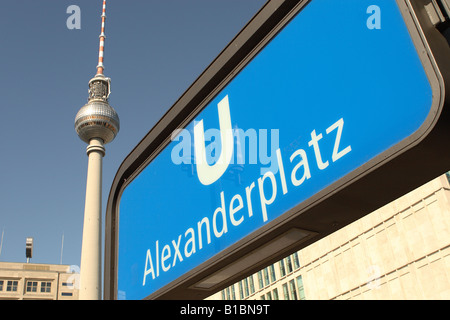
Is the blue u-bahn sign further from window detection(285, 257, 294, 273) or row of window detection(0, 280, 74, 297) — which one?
row of window detection(0, 280, 74, 297)

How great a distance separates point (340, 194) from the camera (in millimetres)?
1454

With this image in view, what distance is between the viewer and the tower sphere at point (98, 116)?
55188 mm

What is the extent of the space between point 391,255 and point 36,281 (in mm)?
63912

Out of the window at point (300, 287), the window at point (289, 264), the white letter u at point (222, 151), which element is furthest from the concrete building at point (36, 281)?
the white letter u at point (222, 151)

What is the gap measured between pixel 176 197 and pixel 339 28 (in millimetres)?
1223

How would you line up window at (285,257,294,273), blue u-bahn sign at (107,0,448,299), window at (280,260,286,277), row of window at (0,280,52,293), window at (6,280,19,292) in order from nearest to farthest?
blue u-bahn sign at (107,0,448,299), window at (285,257,294,273), window at (280,260,286,277), row of window at (0,280,52,293), window at (6,280,19,292)

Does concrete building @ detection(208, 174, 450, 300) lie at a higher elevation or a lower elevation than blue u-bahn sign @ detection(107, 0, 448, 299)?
higher

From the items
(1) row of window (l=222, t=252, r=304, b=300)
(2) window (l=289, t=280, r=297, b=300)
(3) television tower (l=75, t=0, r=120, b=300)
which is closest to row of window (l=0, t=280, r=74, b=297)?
(3) television tower (l=75, t=0, r=120, b=300)

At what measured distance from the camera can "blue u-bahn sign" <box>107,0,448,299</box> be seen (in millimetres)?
1304

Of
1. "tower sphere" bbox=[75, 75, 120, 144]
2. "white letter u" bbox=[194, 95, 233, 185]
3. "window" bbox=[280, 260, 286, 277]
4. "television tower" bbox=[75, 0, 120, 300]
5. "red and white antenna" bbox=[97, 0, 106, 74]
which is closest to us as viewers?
"white letter u" bbox=[194, 95, 233, 185]

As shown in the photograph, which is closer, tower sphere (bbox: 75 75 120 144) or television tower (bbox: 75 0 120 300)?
television tower (bbox: 75 0 120 300)

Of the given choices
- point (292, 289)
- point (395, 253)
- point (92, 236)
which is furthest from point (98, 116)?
point (395, 253)

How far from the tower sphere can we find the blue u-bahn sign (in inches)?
2135

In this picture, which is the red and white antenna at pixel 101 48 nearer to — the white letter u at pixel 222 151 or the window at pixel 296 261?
the window at pixel 296 261
